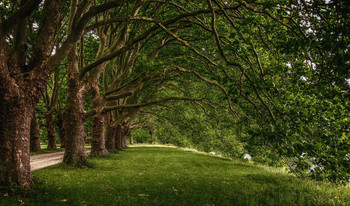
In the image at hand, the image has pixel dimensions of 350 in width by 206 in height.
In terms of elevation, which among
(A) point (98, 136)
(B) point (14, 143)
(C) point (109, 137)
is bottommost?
(C) point (109, 137)

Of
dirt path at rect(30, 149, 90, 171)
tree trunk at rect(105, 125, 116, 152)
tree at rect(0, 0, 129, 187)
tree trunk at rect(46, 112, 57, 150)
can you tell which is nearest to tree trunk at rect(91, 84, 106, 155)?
dirt path at rect(30, 149, 90, 171)

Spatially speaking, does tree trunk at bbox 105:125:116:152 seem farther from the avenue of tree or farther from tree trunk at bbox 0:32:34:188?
tree trunk at bbox 0:32:34:188

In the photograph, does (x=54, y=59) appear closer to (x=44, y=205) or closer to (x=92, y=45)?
(x=44, y=205)

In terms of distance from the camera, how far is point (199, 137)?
20.9 m

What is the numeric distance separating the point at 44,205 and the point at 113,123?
15.8 meters

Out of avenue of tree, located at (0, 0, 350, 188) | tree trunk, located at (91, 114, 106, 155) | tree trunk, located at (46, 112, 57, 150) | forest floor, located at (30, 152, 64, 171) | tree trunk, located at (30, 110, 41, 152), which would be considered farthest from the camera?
tree trunk, located at (46, 112, 57, 150)

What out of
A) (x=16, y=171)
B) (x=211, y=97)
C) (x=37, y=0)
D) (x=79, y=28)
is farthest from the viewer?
(x=211, y=97)

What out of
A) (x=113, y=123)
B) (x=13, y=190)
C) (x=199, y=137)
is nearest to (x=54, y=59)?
(x=13, y=190)

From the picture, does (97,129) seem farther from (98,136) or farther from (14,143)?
(14,143)

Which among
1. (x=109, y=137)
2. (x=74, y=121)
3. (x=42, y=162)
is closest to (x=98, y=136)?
(x=42, y=162)

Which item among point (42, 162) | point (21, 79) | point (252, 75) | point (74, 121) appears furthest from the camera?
point (42, 162)

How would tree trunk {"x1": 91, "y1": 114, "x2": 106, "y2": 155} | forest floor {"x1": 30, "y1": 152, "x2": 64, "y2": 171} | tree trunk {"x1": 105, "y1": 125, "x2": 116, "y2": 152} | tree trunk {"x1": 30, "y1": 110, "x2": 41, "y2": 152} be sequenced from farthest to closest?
tree trunk {"x1": 30, "y1": 110, "x2": 41, "y2": 152}
tree trunk {"x1": 105, "y1": 125, "x2": 116, "y2": 152}
tree trunk {"x1": 91, "y1": 114, "x2": 106, "y2": 155}
forest floor {"x1": 30, "y1": 152, "x2": 64, "y2": 171}

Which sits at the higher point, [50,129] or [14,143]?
[50,129]

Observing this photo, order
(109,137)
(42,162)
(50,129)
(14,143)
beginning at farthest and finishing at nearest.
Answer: (50,129)
(109,137)
(42,162)
(14,143)
